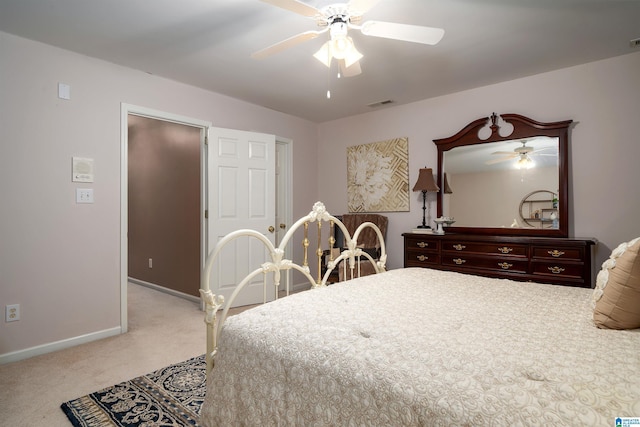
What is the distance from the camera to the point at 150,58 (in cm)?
294

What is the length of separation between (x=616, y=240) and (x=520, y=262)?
0.79 metres

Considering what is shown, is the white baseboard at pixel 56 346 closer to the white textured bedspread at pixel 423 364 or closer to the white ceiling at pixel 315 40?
the white textured bedspread at pixel 423 364

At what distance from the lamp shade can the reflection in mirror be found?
192mm

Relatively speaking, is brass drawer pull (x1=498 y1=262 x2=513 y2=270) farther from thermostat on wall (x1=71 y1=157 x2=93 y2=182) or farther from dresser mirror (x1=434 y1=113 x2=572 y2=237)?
thermostat on wall (x1=71 y1=157 x2=93 y2=182)

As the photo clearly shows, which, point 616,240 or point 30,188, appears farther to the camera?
point 616,240

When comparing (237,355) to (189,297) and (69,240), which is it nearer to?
(69,240)

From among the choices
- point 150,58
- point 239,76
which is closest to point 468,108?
point 239,76

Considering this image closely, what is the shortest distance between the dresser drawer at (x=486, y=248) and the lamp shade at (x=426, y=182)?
66cm

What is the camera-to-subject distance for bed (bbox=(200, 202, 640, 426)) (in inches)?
30.5

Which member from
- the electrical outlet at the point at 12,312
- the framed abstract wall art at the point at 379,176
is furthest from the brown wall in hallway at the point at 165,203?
the framed abstract wall art at the point at 379,176

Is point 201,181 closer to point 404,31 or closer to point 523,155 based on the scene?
point 404,31

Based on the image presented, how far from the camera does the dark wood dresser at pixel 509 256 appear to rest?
9.33 ft

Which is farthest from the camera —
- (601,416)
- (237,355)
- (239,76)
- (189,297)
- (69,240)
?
(189,297)

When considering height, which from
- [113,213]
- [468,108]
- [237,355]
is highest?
[468,108]
